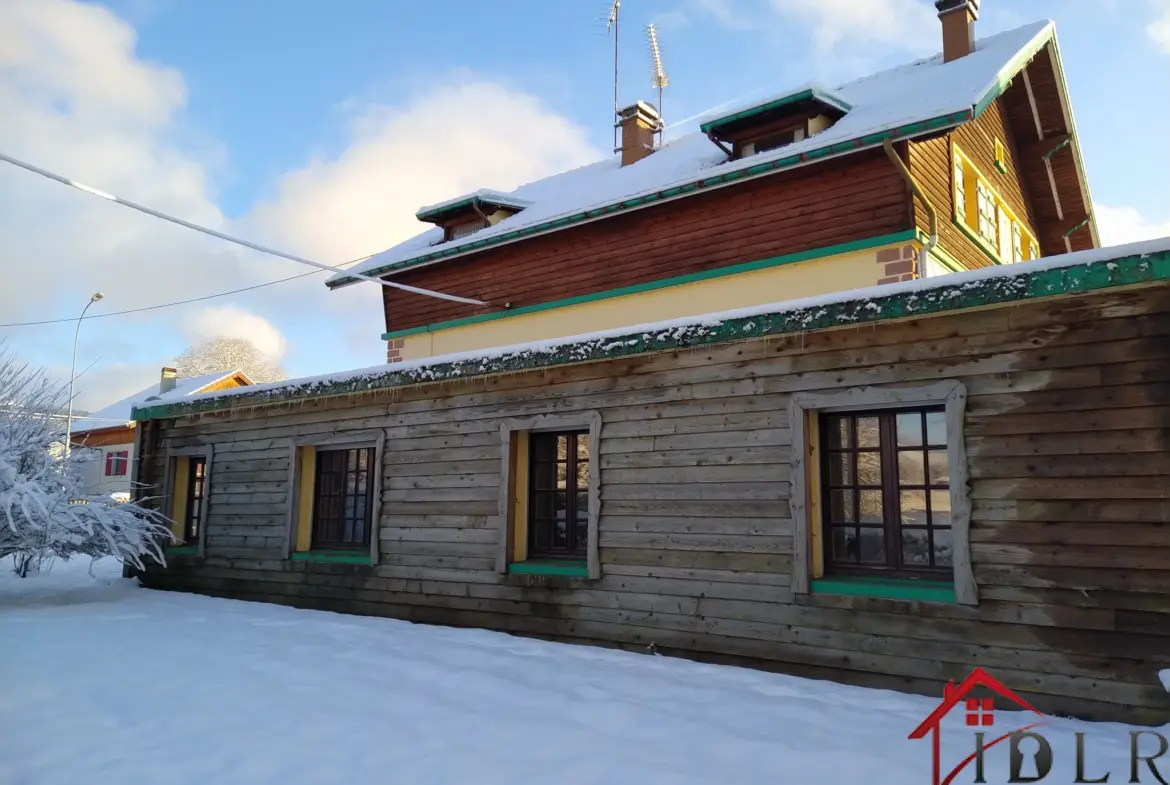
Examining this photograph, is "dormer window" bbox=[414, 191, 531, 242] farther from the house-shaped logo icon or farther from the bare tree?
the bare tree

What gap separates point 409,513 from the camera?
8352 millimetres

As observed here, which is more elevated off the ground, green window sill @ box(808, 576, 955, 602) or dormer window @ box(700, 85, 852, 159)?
dormer window @ box(700, 85, 852, 159)

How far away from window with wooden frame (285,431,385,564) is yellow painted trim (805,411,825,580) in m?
5.06

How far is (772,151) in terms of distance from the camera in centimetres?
1039

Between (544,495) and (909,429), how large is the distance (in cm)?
347

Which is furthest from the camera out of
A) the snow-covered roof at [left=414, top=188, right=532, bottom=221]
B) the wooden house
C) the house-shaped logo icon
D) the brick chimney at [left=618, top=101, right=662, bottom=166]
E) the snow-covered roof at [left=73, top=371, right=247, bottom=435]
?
the snow-covered roof at [left=73, top=371, right=247, bottom=435]

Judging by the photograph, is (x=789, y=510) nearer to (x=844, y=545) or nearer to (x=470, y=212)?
(x=844, y=545)

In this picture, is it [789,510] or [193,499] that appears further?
[193,499]

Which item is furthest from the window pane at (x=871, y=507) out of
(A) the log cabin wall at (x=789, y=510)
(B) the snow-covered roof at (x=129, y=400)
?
(B) the snow-covered roof at (x=129, y=400)

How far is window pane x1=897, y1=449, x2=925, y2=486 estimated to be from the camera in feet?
18.2

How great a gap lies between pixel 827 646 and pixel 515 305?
29.9 ft

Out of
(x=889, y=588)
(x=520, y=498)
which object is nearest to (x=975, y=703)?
(x=889, y=588)

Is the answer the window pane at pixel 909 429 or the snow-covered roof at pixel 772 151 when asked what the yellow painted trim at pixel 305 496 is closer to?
the snow-covered roof at pixel 772 151

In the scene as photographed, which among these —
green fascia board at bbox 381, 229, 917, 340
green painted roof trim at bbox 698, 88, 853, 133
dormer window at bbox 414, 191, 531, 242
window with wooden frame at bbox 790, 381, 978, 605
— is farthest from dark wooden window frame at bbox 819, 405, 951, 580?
dormer window at bbox 414, 191, 531, 242
